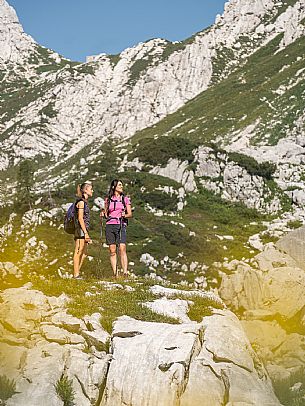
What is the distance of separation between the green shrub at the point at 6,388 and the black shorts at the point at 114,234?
6594 millimetres

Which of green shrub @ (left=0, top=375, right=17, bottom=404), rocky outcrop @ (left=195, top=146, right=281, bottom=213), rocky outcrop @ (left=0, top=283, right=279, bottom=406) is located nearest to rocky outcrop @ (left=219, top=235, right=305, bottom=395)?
rocky outcrop @ (left=0, top=283, right=279, bottom=406)

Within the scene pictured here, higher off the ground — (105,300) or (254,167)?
(254,167)

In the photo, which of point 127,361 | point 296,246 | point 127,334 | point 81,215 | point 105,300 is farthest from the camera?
point 296,246

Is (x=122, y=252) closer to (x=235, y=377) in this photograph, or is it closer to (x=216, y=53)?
(x=235, y=377)

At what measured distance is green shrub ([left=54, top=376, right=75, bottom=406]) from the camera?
7.71 metres

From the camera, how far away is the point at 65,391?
775cm

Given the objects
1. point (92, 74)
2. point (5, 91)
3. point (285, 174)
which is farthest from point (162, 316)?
point (5, 91)

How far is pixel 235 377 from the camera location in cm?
840

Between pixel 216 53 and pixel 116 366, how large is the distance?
14332 cm

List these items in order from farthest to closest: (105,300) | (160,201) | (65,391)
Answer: (160,201), (105,300), (65,391)

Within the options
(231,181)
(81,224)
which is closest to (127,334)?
(81,224)

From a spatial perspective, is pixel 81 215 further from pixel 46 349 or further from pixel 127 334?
pixel 46 349

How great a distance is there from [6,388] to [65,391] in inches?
34.5

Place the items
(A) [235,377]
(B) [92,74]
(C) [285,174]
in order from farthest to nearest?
1. (B) [92,74]
2. (C) [285,174]
3. (A) [235,377]
